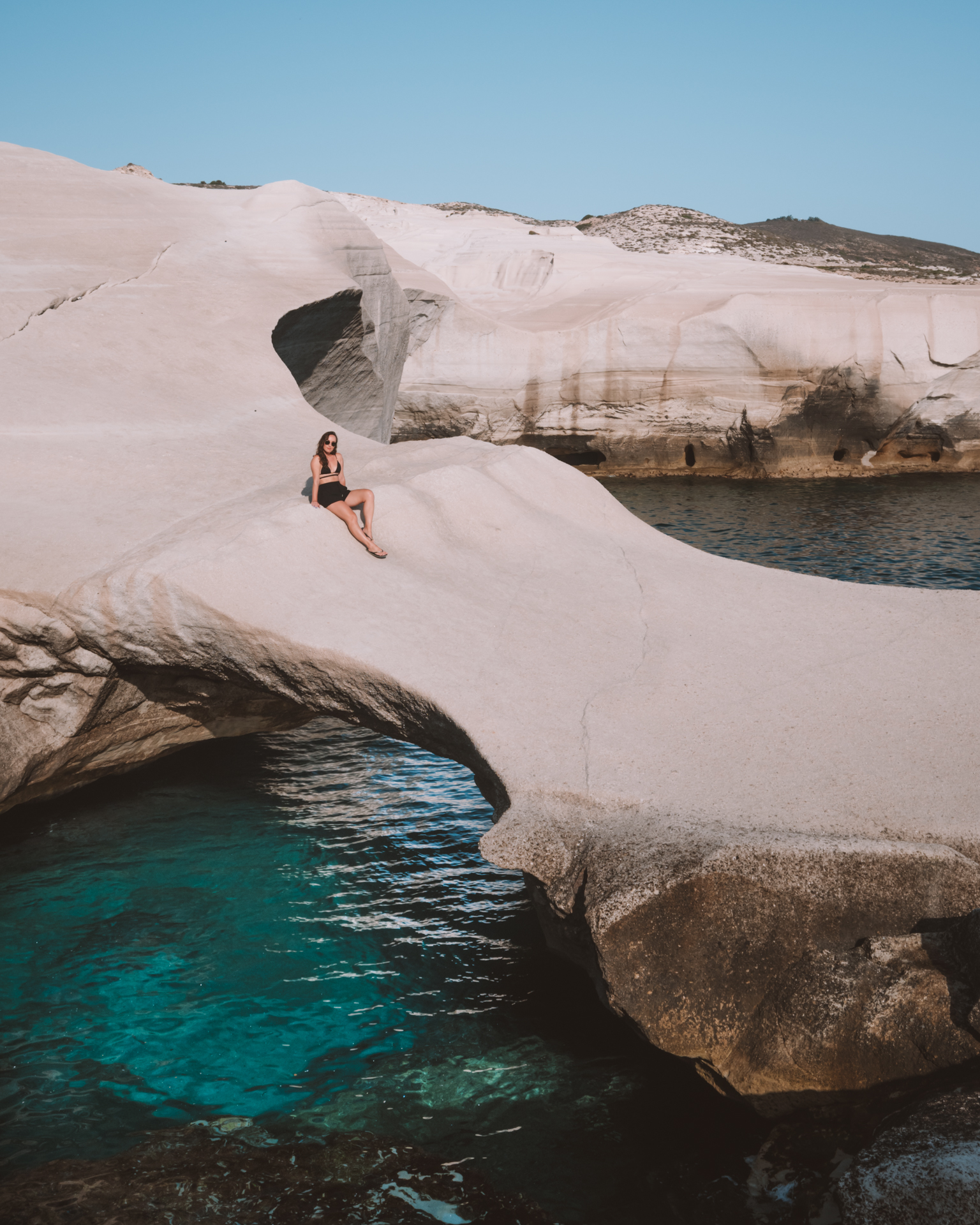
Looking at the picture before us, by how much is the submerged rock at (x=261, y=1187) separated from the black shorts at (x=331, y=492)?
189 inches

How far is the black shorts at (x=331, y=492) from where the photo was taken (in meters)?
8.56

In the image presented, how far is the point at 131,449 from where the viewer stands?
392 inches

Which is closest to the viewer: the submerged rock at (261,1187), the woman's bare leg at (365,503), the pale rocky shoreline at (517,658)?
the submerged rock at (261,1187)

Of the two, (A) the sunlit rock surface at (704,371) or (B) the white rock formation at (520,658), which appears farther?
(A) the sunlit rock surface at (704,371)

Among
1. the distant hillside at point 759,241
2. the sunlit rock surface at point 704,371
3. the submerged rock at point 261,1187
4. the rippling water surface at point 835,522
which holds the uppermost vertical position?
the distant hillside at point 759,241

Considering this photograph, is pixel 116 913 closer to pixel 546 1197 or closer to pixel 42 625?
pixel 42 625

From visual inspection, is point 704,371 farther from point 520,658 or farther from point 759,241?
point 759,241

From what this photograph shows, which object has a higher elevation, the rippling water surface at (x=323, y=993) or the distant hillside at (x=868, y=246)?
the distant hillside at (x=868, y=246)

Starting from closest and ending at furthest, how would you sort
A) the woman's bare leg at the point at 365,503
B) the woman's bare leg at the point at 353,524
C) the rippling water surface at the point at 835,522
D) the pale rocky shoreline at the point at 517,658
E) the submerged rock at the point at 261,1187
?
the submerged rock at the point at 261,1187, the pale rocky shoreline at the point at 517,658, the woman's bare leg at the point at 353,524, the woman's bare leg at the point at 365,503, the rippling water surface at the point at 835,522

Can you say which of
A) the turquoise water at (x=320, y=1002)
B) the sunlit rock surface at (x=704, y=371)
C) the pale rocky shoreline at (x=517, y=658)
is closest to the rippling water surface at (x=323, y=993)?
the turquoise water at (x=320, y=1002)

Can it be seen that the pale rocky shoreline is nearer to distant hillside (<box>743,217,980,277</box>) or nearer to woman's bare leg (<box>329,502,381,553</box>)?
woman's bare leg (<box>329,502,381,553</box>)

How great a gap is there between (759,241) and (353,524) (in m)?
63.4

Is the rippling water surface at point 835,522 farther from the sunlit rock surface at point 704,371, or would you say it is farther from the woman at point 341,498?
the woman at point 341,498

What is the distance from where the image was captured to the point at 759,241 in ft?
213
